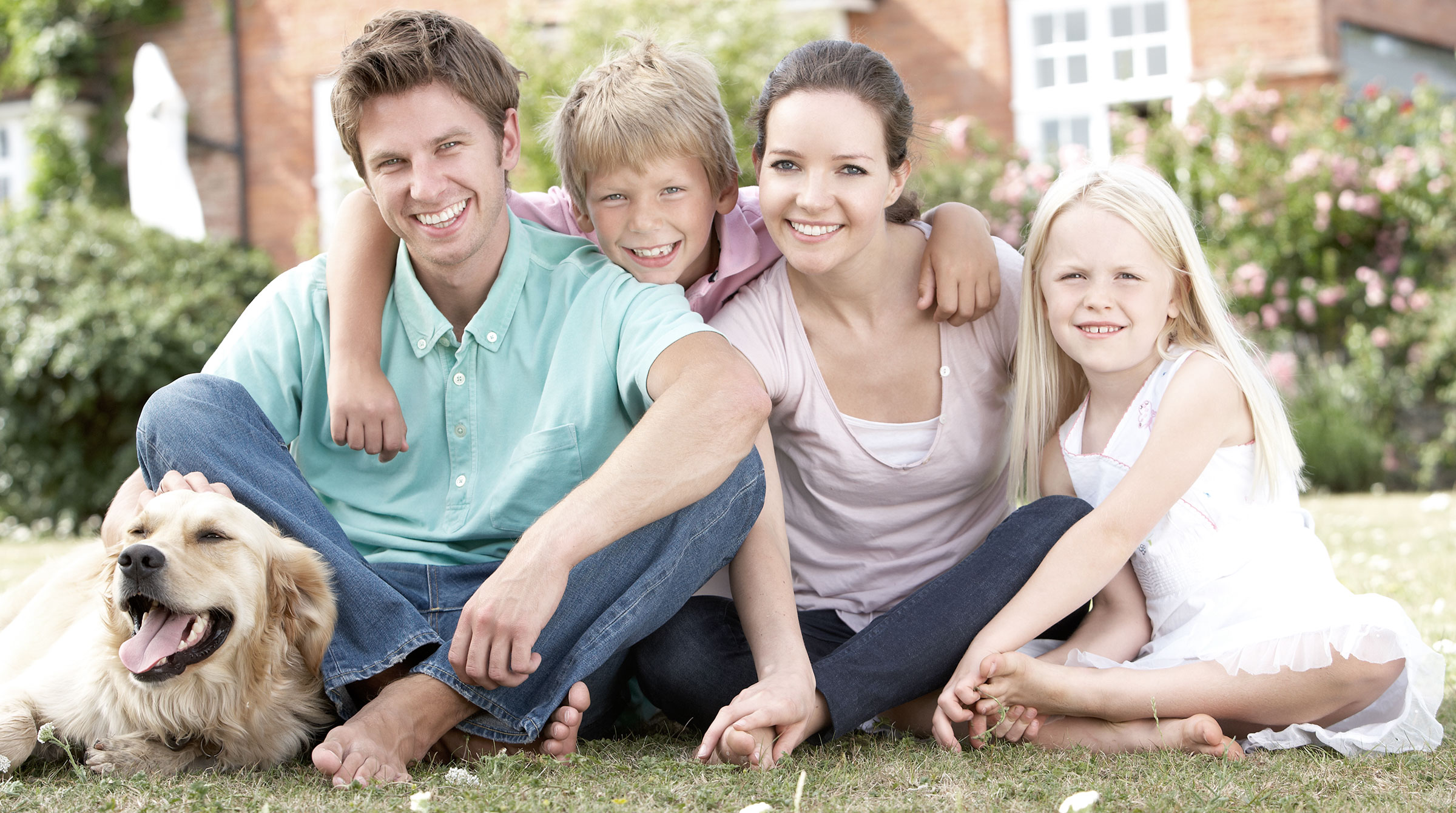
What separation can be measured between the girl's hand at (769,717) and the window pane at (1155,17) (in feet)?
34.1

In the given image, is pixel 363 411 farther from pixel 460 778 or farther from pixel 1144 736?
pixel 1144 736

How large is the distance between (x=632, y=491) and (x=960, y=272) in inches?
42.2

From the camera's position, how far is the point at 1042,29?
11430 mm

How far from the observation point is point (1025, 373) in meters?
2.83

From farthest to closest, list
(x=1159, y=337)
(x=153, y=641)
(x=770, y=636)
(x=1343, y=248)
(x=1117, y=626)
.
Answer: (x=1343, y=248) → (x=1159, y=337) → (x=1117, y=626) → (x=770, y=636) → (x=153, y=641)

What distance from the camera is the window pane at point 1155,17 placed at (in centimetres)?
1102

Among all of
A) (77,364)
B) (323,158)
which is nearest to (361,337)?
(77,364)

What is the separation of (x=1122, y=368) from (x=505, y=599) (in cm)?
153

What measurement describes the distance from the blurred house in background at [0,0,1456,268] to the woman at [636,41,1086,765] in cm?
759

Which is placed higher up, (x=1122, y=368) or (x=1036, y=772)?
(x=1122, y=368)

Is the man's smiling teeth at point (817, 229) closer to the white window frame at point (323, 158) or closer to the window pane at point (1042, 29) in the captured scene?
the window pane at point (1042, 29)

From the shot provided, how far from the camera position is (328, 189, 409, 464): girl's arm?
255 centimetres

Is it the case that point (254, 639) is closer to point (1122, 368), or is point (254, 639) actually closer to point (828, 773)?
point (828, 773)

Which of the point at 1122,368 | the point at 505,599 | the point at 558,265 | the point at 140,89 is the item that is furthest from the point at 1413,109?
the point at 140,89
